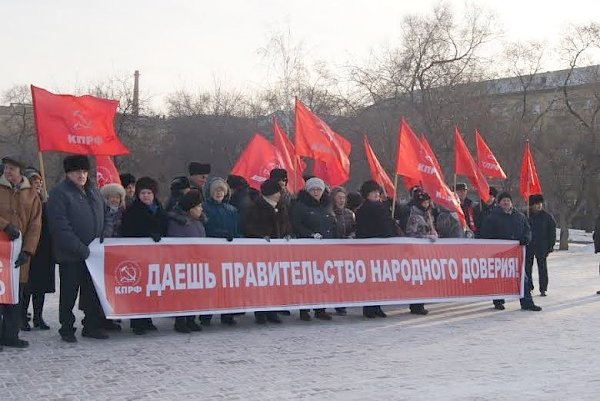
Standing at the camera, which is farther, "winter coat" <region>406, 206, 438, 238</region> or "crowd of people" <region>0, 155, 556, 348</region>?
"winter coat" <region>406, 206, 438, 238</region>

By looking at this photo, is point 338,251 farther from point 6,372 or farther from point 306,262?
point 6,372

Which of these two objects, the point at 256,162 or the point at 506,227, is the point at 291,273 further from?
the point at 506,227

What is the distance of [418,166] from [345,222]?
147 cm

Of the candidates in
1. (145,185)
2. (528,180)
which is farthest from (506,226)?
(145,185)

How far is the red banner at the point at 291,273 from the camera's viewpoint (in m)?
8.25

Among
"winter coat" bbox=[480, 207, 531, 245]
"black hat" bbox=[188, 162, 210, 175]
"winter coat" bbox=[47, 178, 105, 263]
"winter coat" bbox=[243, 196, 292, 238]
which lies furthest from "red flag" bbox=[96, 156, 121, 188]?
"winter coat" bbox=[480, 207, 531, 245]

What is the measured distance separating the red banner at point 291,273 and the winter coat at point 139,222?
0.63 ft

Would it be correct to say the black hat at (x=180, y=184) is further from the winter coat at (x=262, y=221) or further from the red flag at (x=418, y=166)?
the red flag at (x=418, y=166)

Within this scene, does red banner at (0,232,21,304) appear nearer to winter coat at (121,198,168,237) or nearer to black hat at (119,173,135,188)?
winter coat at (121,198,168,237)

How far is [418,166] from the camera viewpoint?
1110cm

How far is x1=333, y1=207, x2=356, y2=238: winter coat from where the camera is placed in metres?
10.6

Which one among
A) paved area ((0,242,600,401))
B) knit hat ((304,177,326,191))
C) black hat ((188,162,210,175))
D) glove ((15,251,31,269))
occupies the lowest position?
paved area ((0,242,600,401))

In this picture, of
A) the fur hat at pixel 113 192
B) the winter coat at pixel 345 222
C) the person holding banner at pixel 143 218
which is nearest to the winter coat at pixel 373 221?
the winter coat at pixel 345 222

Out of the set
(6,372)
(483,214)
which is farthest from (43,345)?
(483,214)
